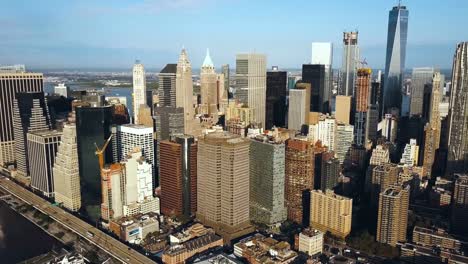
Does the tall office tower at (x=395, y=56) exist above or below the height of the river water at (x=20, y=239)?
above

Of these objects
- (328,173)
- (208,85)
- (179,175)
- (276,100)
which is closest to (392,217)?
(328,173)

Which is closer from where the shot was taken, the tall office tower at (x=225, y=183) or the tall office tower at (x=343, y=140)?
the tall office tower at (x=225, y=183)

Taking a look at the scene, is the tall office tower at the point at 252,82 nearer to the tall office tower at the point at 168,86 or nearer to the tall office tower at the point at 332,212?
the tall office tower at the point at 168,86

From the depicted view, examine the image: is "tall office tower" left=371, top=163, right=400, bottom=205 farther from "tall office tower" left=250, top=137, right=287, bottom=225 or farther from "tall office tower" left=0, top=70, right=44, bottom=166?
"tall office tower" left=0, top=70, right=44, bottom=166

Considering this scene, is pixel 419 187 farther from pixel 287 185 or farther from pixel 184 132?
pixel 184 132

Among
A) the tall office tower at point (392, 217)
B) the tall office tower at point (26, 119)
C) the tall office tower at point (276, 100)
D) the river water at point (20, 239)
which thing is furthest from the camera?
the tall office tower at point (276, 100)

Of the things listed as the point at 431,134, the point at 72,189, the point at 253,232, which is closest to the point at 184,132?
the point at 72,189

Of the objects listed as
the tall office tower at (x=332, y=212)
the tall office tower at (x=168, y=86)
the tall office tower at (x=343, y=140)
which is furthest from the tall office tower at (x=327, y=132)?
the tall office tower at (x=168, y=86)
